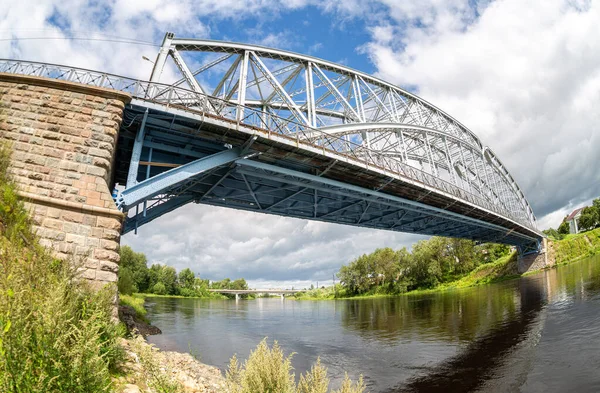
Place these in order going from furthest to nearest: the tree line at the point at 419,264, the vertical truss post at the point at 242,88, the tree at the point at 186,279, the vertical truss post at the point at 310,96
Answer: the tree at the point at 186,279, the tree line at the point at 419,264, the vertical truss post at the point at 310,96, the vertical truss post at the point at 242,88

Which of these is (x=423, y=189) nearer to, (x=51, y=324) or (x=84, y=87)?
(x=84, y=87)

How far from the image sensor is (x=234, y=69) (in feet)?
68.1

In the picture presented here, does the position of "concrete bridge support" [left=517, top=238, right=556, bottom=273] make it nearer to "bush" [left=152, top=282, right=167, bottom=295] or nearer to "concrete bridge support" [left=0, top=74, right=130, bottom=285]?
"concrete bridge support" [left=0, top=74, right=130, bottom=285]

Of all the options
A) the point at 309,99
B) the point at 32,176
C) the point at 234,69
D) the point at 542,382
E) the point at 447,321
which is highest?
the point at 234,69

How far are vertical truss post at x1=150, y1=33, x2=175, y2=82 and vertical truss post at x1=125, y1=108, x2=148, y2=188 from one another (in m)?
3.92

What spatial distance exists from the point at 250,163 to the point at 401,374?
10167 millimetres

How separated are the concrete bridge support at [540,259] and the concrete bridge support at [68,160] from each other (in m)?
58.5

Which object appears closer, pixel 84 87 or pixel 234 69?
pixel 84 87

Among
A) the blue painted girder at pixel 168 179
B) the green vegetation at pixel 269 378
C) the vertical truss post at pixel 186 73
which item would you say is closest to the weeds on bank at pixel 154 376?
the green vegetation at pixel 269 378

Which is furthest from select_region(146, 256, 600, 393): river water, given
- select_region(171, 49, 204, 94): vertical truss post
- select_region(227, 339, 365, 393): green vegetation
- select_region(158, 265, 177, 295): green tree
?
select_region(158, 265, 177, 295): green tree

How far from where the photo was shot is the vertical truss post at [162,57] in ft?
50.2

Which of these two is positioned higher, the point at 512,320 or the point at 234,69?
the point at 234,69

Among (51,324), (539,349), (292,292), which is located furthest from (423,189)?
(292,292)

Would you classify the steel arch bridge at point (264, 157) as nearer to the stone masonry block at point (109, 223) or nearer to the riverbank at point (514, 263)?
the stone masonry block at point (109, 223)
